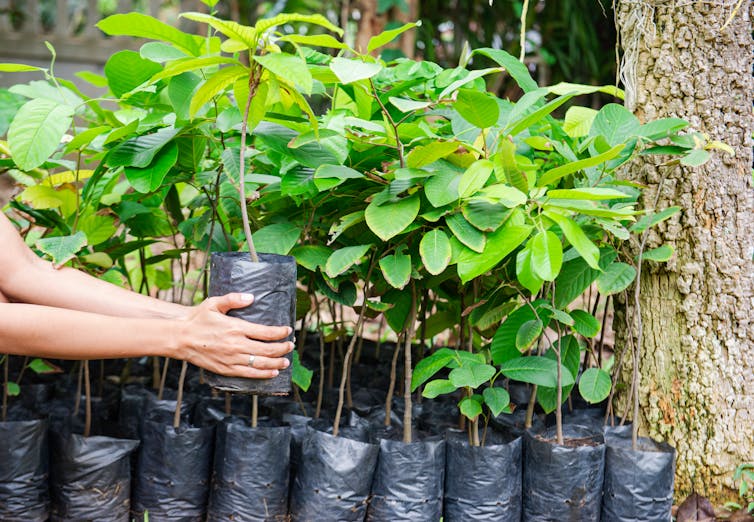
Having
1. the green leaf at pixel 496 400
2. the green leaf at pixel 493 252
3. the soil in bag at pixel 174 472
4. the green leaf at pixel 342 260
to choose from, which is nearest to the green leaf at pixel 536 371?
the green leaf at pixel 496 400

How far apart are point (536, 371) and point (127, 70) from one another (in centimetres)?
104

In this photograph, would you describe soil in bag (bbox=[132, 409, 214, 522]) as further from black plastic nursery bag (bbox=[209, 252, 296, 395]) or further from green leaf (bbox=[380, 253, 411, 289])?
green leaf (bbox=[380, 253, 411, 289])

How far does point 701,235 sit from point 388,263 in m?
0.75

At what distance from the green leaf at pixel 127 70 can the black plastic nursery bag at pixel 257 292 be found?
1.73ft

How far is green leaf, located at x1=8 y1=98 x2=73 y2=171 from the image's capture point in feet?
4.34

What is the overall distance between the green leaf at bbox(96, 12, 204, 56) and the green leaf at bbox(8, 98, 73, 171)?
0.23 meters

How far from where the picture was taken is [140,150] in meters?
1.42

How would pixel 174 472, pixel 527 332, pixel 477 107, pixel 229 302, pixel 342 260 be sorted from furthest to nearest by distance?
pixel 174 472 → pixel 527 332 → pixel 342 260 → pixel 477 107 → pixel 229 302

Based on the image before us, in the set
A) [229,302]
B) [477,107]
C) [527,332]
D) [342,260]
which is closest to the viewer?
[229,302]

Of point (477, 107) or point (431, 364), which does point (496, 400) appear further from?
point (477, 107)

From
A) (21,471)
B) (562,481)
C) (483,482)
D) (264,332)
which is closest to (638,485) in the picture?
(562,481)

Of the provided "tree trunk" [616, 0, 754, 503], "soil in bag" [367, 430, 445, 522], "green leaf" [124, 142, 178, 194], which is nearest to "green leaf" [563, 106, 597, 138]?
"tree trunk" [616, 0, 754, 503]

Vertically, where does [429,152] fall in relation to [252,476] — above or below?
above

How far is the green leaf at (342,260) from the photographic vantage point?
4.35 feet
